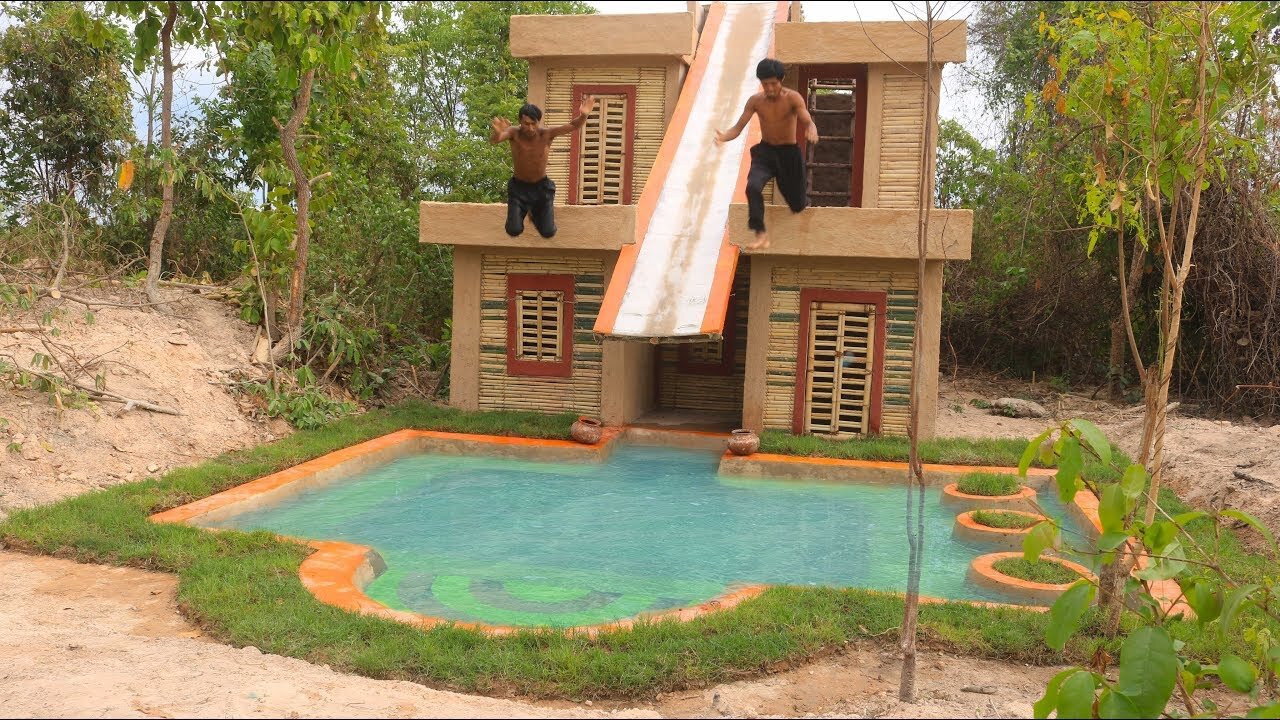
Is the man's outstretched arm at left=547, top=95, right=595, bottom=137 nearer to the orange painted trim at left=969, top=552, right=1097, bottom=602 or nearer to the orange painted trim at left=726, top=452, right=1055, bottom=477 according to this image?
the orange painted trim at left=726, top=452, right=1055, bottom=477

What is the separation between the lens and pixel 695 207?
12.0 metres

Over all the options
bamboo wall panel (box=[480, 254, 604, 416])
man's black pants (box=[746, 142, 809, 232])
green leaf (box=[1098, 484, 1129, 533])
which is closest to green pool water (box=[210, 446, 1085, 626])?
bamboo wall panel (box=[480, 254, 604, 416])

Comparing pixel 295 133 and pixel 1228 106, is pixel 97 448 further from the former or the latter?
pixel 1228 106

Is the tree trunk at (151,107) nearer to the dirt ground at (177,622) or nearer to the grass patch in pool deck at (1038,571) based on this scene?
the dirt ground at (177,622)

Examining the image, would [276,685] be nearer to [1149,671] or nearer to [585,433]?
[1149,671]

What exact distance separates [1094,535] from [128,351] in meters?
8.52

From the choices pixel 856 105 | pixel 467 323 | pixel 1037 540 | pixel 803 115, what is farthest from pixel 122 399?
pixel 856 105

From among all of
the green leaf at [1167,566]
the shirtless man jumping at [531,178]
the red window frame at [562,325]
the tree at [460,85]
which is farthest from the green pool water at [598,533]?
the tree at [460,85]

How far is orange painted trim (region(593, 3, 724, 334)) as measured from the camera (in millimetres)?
10438

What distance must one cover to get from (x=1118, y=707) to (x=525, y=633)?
105 inches

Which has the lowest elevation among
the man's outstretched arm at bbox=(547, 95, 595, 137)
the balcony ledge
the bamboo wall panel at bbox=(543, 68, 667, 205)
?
the balcony ledge

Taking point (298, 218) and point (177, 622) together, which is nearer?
point (177, 622)

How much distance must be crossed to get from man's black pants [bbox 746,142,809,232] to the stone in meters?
4.16

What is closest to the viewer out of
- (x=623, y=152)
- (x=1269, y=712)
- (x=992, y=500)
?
(x=1269, y=712)
